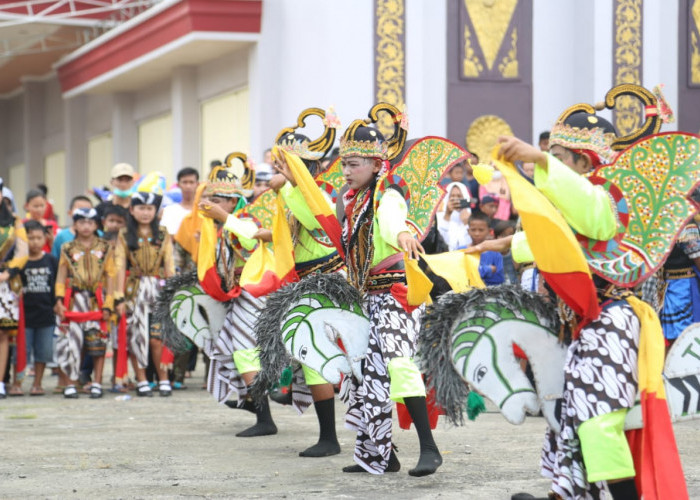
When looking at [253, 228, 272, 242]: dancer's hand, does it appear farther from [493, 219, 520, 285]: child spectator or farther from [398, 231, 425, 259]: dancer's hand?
[493, 219, 520, 285]: child spectator

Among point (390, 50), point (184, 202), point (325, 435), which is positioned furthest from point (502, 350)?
point (390, 50)

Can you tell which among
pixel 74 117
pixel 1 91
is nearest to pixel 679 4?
pixel 74 117

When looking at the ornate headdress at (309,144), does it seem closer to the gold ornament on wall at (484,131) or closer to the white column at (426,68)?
the white column at (426,68)

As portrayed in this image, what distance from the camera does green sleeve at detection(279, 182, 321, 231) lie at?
7152 millimetres

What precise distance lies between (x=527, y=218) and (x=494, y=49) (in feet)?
38.8

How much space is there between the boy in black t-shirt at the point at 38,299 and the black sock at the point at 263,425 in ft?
12.0

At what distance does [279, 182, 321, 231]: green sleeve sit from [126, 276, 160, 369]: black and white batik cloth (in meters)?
3.93

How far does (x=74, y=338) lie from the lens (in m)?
10.8

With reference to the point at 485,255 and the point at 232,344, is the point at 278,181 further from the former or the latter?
the point at 485,255

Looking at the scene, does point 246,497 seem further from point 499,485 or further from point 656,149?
point 656,149

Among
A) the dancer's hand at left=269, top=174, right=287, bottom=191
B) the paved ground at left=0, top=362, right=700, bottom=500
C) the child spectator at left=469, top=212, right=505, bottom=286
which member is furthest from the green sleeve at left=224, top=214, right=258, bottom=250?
the child spectator at left=469, top=212, right=505, bottom=286

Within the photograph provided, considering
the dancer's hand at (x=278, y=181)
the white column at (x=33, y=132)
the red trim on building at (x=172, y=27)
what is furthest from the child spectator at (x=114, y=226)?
the white column at (x=33, y=132)

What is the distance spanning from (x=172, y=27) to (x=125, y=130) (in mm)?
5161

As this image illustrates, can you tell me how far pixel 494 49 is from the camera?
53.0ft
